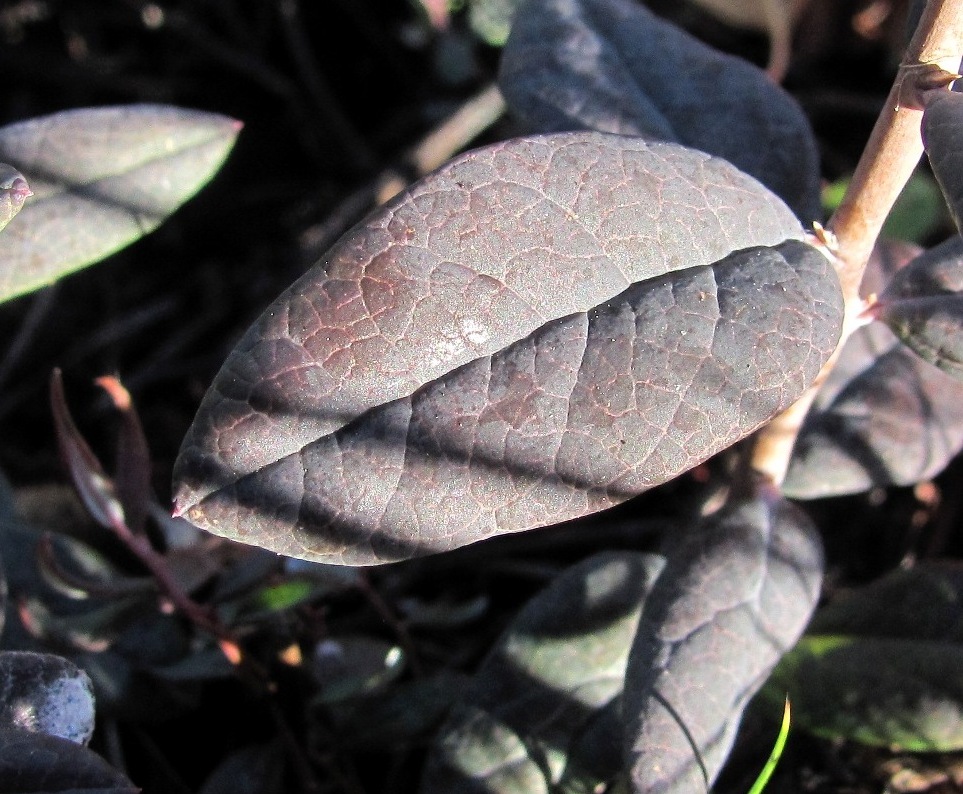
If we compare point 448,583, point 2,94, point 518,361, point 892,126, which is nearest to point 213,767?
point 448,583

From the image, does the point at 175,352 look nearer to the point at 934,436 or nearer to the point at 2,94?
the point at 2,94

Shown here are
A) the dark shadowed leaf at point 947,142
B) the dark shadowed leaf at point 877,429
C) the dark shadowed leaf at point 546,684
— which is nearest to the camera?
the dark shadowed leaf at point 947,142

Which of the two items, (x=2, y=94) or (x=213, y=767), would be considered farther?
(x=2, y=94)

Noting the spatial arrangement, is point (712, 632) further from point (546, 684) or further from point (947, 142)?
point (947, 142)

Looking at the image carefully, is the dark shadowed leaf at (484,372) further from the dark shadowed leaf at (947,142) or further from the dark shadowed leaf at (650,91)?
the dark shadowed leaf at (650,91)

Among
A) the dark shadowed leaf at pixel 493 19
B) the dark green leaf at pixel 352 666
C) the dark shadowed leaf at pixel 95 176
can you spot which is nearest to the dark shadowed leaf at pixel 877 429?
the dark green leaf at pixel 352 666

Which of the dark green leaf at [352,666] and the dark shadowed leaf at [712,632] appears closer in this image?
the dark shadowed leaf at [712,632]
